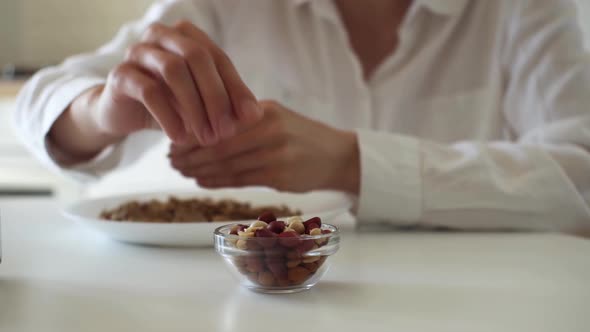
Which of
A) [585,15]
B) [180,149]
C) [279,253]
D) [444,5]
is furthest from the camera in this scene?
[585,15]

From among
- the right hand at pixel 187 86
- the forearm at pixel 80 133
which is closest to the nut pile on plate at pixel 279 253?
the right hand at pixel 187 86

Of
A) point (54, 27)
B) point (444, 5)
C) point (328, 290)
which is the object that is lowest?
point (328, 290)

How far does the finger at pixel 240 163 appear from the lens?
618 mm

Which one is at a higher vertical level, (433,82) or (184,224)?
(433,82)

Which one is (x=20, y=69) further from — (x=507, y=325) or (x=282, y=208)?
(x=507, y=325)

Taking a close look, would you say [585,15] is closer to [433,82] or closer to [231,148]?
[433,82]

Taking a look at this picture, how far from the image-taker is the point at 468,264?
0.49 meters

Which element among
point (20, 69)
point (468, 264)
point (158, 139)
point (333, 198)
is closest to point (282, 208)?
point (333, 198)

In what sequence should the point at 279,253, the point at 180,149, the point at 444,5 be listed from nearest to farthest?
Answer: 1. the point at 279,253
2. the point at 180,149
3. the point at 444,5

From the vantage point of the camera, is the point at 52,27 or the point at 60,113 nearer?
the point at 60,113

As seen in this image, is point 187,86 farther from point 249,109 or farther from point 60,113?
point 60,113

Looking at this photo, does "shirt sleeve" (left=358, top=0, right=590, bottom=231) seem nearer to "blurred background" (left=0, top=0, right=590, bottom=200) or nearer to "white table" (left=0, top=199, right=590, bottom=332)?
"white table" (left=0, top=199, right=590, bottom=332)

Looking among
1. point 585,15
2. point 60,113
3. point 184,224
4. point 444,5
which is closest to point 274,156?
point 184,224

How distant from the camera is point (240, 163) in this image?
24.4 inches
